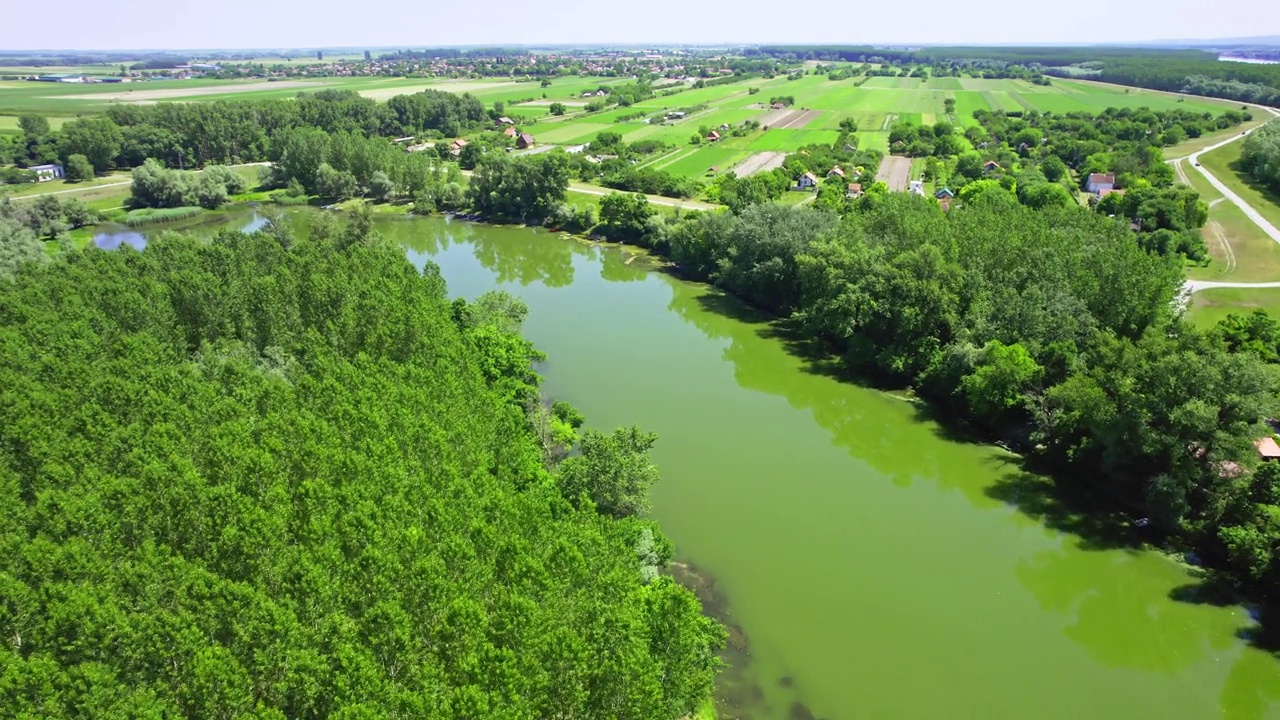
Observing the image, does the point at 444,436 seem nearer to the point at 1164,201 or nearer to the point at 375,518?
the point at 375,518

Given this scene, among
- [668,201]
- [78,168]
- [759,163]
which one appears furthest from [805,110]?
[78,168]

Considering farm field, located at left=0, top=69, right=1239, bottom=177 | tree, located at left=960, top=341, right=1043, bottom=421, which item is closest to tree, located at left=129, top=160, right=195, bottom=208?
farm field, located at left=0, top=69, right=1239, bottom=177

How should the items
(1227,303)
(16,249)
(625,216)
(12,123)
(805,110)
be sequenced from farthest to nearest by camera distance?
(805,110)
(12,123)
(625,216)
(16,249)
(1227,303)

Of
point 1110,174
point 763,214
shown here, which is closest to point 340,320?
point 763,214

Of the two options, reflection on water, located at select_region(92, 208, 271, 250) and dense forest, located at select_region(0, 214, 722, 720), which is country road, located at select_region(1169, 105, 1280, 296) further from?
reflection on water, located at select_region(92, 208, 271, 250)

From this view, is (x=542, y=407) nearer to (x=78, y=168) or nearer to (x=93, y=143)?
(x=78, y=168)
